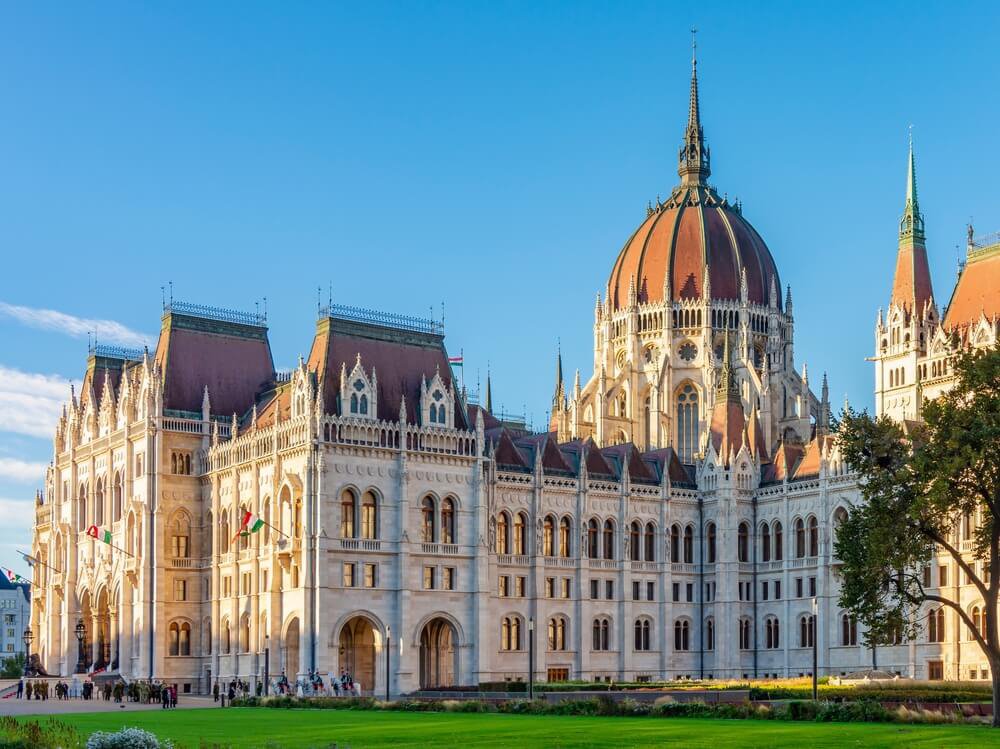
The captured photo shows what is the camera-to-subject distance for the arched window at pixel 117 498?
9912 centimetres

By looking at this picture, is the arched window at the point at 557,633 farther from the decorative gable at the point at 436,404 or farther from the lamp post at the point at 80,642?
the lamp post at the point at 80,642

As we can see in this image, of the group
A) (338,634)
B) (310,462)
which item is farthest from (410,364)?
Result: (338,634)

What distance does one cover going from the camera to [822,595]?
95.4m

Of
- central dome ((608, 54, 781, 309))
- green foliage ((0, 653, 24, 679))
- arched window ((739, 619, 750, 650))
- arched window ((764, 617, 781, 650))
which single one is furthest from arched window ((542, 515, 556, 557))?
green foliage ((0, 653, 24, 679))

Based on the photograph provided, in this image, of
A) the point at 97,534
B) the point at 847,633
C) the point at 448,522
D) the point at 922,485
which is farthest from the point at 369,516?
the point at 922,485

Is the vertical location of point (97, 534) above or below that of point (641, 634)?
above

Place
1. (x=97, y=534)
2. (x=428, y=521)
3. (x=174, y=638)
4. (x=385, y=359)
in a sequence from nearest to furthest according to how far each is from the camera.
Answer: (x=428, y=521) → (x=385, y=359) → (x=174, y=638) → (x=97, y=534)

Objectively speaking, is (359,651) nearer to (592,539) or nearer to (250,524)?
(250,524)

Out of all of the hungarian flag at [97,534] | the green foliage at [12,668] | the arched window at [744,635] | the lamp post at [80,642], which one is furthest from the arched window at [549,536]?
the green foliage at [12,668]

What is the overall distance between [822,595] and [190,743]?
60171mm

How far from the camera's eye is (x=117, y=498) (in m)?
99.7

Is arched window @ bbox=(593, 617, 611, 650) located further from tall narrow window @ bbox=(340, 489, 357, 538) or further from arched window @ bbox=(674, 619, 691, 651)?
tall narrow window @ bbox=(340, 489, 357, 538)

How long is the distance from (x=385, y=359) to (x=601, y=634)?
864 inches

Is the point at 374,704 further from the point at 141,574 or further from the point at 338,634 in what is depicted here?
the point at 141,574
